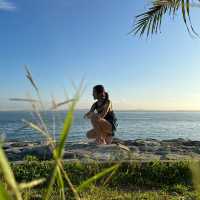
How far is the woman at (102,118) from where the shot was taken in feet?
25.4

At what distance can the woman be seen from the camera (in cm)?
774

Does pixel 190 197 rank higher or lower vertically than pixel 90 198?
lower

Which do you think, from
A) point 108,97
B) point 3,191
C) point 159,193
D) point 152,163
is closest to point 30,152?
point 108,97

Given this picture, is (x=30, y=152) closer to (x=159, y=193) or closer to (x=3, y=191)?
(x=159, y=193)

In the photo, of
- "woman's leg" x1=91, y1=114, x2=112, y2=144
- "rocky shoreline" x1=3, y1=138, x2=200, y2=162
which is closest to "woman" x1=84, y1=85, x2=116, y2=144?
"woman's leg" x1=91, y1=114, x2=112, y2=144

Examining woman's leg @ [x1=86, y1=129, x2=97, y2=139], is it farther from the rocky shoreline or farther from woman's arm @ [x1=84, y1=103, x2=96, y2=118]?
woman's arm @ [x1=84, y1=103, x2=96, y2=118]

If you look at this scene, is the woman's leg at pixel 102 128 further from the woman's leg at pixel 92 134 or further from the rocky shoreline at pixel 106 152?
the rocky shoreline at pixel 106 152

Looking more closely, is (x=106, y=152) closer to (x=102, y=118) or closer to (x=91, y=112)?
(x=102, y=118)

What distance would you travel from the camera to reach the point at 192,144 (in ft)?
28.9

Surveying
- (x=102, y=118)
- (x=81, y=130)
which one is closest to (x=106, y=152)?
(x=81, y=130)

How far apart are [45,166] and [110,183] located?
100 centimetres

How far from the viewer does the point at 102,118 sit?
7797 mm

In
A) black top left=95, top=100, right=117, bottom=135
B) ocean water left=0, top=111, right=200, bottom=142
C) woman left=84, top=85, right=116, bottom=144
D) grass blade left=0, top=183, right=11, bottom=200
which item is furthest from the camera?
black top left=95, top=100, right=117, bottom=135

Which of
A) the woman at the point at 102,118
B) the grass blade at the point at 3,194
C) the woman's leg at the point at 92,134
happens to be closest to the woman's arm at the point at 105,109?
the woman at the point at 102,118
